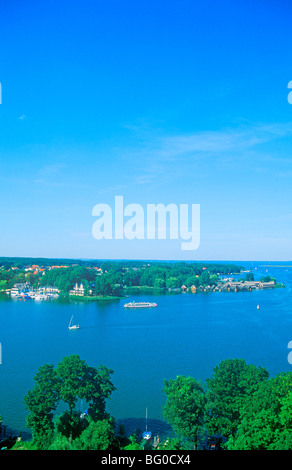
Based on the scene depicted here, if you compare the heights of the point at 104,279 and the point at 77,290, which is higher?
the point at 104,279

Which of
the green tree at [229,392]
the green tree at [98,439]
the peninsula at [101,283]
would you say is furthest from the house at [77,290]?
the green tree at [98,439]

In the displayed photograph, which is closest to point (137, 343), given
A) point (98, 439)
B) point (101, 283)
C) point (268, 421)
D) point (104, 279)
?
point (98, 439)

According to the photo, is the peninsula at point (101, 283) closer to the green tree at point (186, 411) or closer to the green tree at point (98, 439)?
the green tree at point (186, 411)

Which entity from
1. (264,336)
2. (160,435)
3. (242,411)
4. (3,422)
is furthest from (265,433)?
(264,336)

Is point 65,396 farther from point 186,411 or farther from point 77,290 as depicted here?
point 77,290
